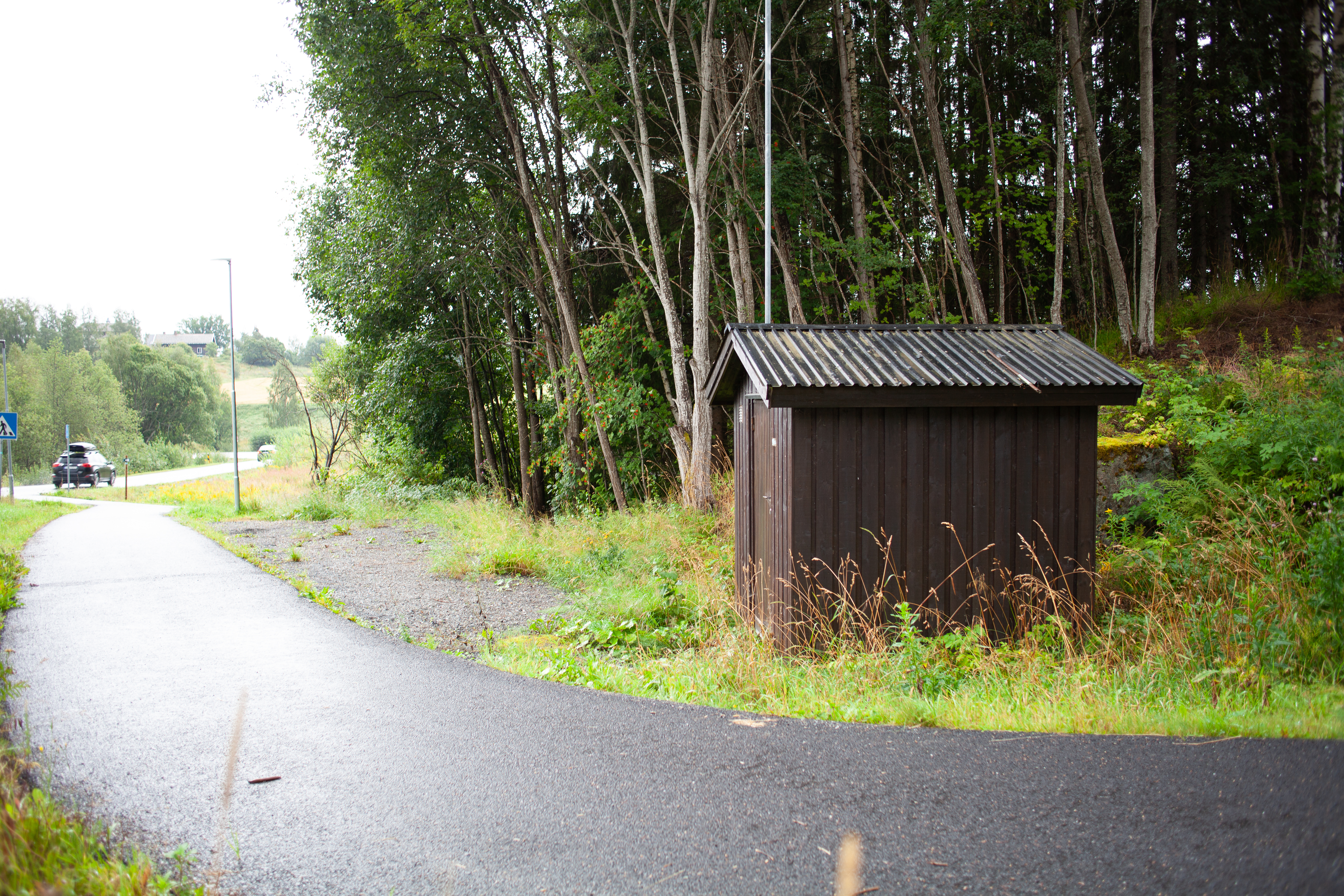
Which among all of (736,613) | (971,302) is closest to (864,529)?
(736,613)

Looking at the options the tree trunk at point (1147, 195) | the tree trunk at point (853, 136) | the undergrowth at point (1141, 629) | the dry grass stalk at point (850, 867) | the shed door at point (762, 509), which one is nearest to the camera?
the dry grass stalk at point (850, 867)

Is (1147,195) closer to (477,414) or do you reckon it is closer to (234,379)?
(477,414)

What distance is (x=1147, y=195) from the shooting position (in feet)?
42.3

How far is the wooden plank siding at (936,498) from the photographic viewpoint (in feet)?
20.2

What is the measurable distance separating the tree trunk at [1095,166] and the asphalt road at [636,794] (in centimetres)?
1207

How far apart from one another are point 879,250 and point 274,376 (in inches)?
1584

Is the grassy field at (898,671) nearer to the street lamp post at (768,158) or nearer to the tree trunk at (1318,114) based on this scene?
the street lamp post at (768,158)

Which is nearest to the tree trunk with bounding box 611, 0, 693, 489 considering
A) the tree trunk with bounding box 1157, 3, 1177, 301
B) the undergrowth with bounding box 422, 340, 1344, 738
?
the undergrowth with bounding box 422, 340, 1344, 738

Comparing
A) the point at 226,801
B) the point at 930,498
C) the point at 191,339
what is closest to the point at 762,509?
the point at 930,498

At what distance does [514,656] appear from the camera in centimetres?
641

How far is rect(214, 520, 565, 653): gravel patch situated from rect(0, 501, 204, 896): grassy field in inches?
147

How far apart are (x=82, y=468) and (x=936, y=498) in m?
43.0

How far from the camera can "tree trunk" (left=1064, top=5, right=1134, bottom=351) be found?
13.7 meters

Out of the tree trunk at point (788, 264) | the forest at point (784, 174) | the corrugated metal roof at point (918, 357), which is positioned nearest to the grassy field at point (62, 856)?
the corrugated metal roof at point (918, 357)
